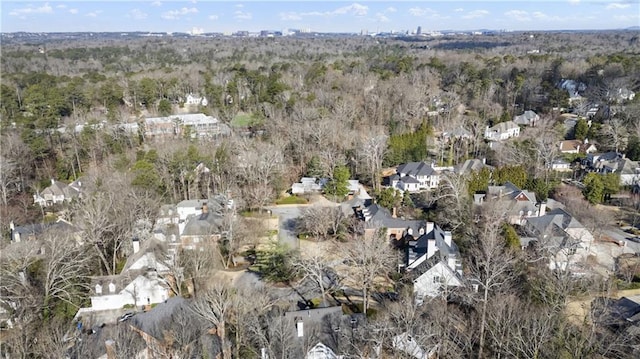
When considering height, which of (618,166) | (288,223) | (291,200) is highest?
(618,166)

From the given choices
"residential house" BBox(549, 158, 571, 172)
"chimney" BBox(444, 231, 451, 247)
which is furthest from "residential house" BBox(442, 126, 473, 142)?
"chimney" BBox(444, 231, 451, 247)

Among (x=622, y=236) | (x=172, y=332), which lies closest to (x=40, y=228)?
(x=172, y=332)

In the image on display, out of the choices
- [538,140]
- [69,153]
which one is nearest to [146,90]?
[69,153]

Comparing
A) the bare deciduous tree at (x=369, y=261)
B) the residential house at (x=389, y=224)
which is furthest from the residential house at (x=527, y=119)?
the bare deciduous tree at (x=369, y=261)

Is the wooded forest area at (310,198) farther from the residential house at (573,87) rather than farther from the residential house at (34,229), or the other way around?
the residential house at (573,87)

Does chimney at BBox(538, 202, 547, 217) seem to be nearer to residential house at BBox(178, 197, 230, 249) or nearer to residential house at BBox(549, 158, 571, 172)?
residential house at BBox(549, 158, 571, 172)

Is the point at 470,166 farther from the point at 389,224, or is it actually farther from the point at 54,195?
the point at 54,195
